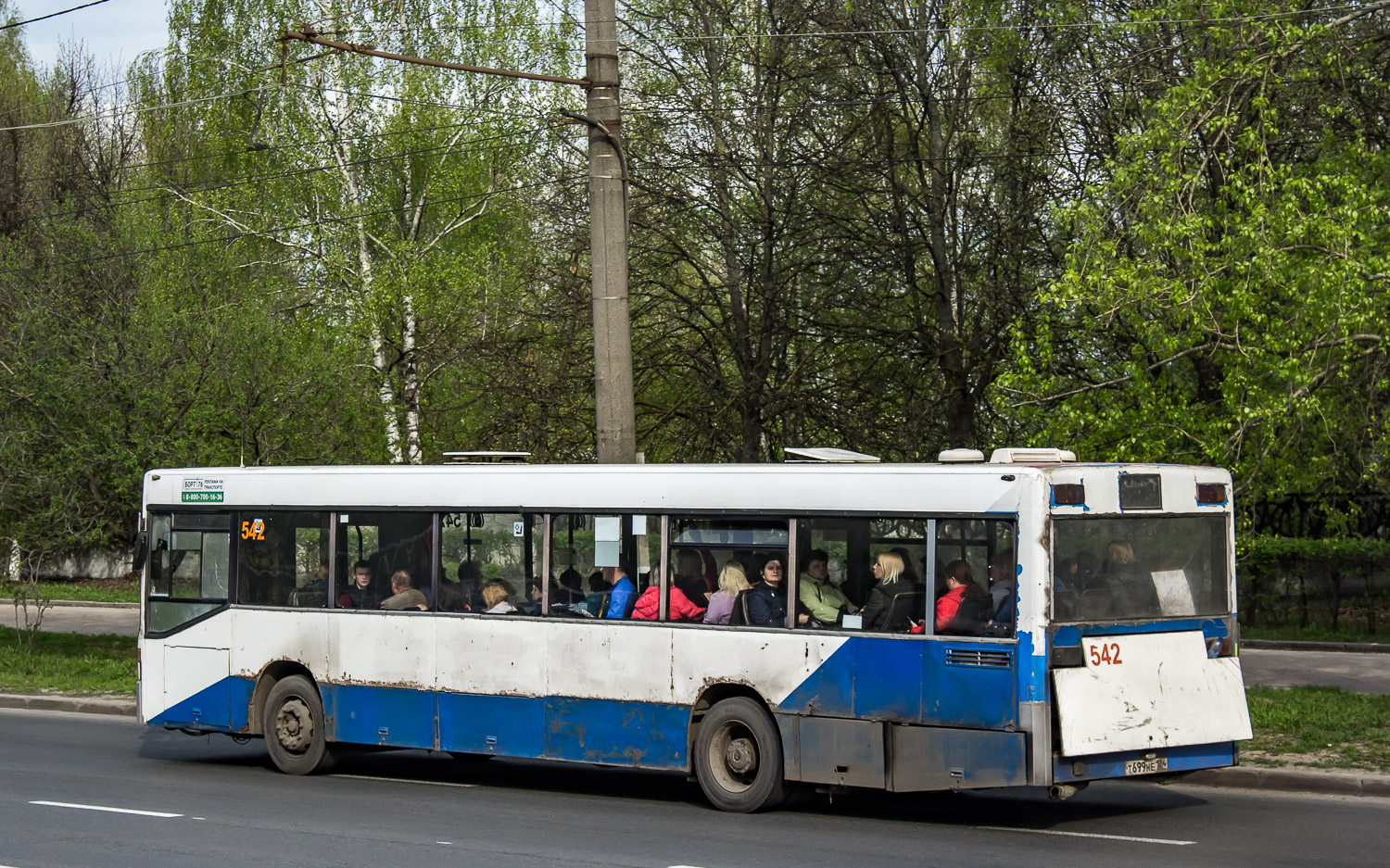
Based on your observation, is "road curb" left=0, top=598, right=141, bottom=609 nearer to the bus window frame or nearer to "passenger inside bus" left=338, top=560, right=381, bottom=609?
the bus window frame

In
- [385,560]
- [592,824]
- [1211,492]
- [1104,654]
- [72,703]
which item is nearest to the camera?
[1104,654]

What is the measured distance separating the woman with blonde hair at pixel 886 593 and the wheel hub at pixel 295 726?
528cm

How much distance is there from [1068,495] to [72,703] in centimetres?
1363

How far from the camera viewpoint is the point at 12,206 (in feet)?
147

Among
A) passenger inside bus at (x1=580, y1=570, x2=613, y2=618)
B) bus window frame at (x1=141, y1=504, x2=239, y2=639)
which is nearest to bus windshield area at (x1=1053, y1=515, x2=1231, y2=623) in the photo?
passenger inside bus at (x1=580, y1=570, x2=613, y2=618)

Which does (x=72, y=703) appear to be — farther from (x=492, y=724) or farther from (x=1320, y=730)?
(x=1320, y=730)

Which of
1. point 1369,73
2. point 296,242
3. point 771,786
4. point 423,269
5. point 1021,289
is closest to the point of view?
point 771,786

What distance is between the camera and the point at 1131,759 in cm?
959

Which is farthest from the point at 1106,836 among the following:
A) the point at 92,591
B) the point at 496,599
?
the point at 92,591

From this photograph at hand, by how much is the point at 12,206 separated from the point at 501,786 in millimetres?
38205

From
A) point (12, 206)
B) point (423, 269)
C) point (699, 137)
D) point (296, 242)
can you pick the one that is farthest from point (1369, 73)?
point (12, 206)

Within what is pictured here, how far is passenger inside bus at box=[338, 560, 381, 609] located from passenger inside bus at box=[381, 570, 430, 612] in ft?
0.51

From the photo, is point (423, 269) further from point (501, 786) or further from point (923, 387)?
point (501, 786)

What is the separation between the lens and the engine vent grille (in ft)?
31.1
